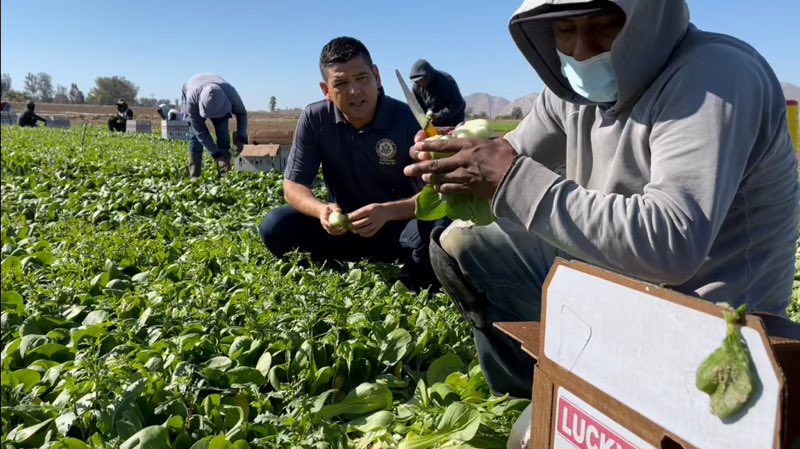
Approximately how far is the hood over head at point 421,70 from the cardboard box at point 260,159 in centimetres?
176

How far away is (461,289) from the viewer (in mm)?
2150

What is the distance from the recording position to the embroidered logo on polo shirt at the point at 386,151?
144 inches

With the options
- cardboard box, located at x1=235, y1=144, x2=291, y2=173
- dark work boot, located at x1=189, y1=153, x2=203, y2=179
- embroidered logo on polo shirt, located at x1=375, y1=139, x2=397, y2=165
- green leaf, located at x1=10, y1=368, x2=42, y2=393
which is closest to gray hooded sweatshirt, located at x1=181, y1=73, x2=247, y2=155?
dark work boot, located at x1=189, y1=153, x2=203, y2=179

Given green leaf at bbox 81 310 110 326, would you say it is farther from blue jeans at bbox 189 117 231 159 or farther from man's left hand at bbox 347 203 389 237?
blue jeans at bbox 189 117 231 159

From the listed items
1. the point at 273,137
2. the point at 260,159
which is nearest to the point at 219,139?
the point at 273,137

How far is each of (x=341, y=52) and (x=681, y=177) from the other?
243 cm

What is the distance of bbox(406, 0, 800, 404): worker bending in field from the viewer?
140 centimetres

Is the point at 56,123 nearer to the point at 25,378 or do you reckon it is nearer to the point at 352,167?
the point at 352,167

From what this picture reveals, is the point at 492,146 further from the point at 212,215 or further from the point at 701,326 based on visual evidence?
the point at 212,215

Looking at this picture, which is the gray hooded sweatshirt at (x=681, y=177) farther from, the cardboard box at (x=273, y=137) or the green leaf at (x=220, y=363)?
the cardboard box at (x=273, y=137)

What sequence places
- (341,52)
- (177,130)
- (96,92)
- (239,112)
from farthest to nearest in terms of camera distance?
(96,92) → (177,130) → (239,112) → (341,52)

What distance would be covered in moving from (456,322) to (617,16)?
1.40 meters

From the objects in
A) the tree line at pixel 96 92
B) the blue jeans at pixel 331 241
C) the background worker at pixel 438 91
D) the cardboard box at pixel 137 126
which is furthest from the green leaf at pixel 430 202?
the tree line at pixel 96 92

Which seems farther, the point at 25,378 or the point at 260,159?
the point at 260,159
